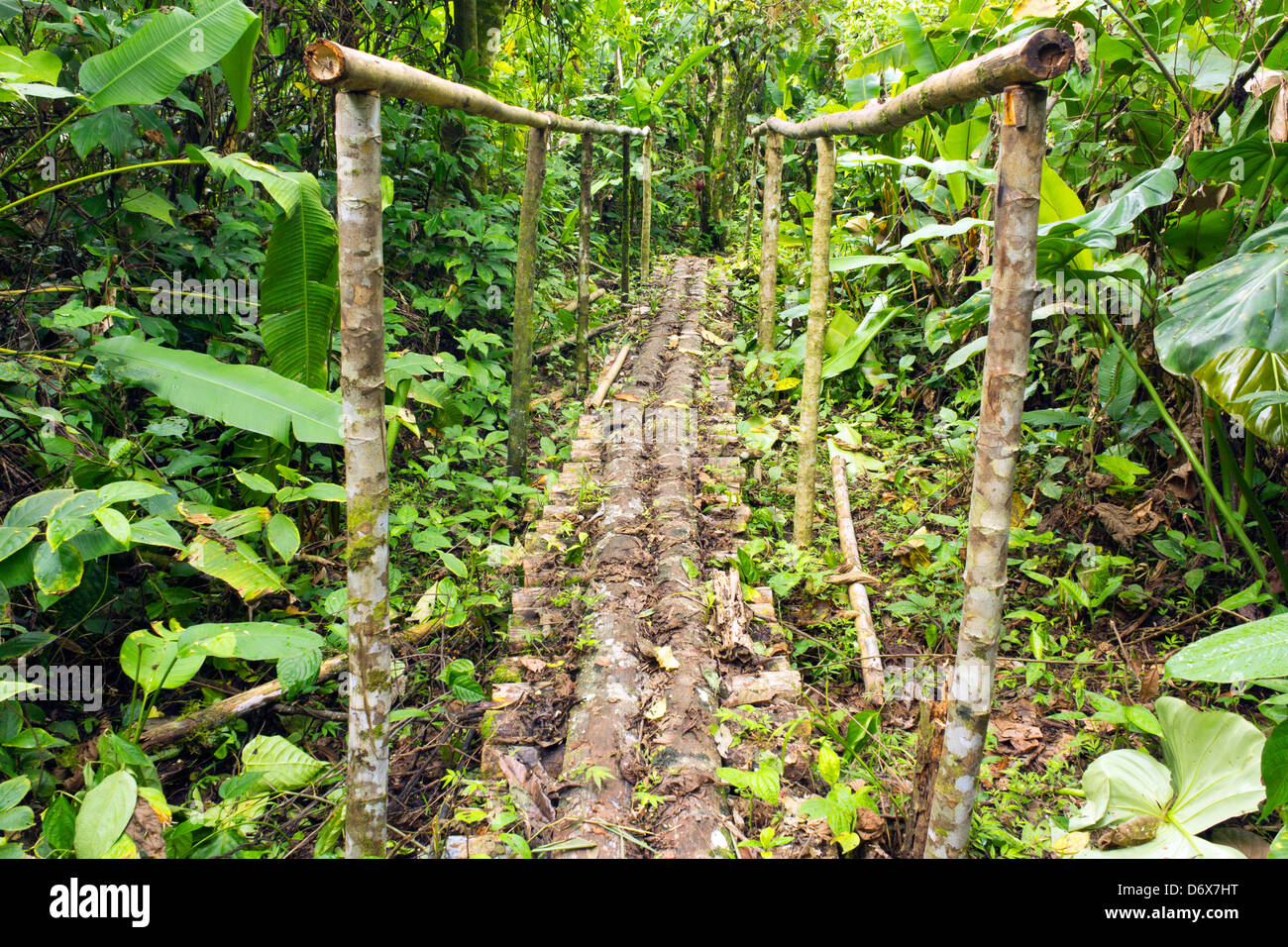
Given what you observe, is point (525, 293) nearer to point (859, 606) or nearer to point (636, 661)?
point (636, 661)

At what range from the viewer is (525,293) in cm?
374

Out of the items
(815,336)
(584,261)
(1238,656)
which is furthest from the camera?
(584,261)

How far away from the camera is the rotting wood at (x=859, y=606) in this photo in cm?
279

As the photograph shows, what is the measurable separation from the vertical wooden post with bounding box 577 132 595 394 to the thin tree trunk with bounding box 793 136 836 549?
1.85 meters

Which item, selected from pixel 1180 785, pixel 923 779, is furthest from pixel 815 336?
pixel 1180 785

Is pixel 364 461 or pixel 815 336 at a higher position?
pixel 815 336

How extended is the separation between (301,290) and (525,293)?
104 centimetres

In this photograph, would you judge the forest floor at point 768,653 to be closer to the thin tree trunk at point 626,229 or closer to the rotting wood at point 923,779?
the rotting wood at point 923,779

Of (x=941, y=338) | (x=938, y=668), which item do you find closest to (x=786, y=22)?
(x=941, y=338)

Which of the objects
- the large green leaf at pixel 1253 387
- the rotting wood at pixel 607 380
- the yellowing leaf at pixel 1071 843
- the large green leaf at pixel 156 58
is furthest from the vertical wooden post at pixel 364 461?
the rotting wood at pixel 607 380

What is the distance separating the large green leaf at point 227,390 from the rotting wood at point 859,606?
2.06 meters

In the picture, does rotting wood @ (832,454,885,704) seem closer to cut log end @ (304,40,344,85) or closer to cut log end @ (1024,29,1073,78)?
cut log end @ (1024,29,1073,78)
